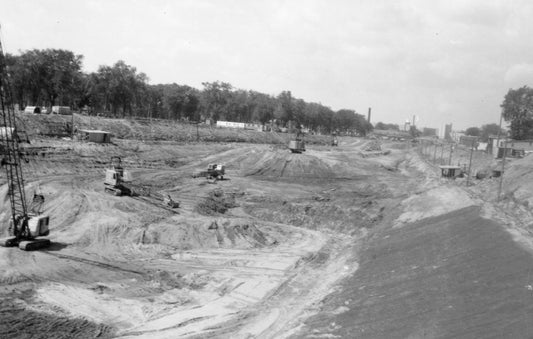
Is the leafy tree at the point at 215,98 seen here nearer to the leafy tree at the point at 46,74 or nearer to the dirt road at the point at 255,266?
the leafy tree at the point at 46,74

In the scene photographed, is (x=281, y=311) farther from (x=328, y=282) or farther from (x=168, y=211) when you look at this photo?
(x=168, y=211)

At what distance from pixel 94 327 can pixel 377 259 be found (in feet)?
44.6

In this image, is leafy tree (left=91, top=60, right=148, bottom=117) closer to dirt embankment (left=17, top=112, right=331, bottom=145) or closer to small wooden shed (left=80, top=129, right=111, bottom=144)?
dirt embankment (left=17, top=112, right=331, bottom=145)

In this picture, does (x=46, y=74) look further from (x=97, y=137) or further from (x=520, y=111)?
(x=520, y=111)

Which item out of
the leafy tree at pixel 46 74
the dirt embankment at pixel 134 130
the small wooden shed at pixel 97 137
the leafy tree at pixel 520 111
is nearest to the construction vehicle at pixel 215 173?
the small wooden shed at pixel 97 137

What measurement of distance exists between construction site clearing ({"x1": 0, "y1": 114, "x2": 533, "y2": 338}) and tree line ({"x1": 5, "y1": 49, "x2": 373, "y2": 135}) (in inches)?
1286

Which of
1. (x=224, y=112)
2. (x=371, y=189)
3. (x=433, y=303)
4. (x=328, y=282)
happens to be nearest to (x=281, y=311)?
(x=328, y=282)

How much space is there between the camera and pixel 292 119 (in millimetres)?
126688

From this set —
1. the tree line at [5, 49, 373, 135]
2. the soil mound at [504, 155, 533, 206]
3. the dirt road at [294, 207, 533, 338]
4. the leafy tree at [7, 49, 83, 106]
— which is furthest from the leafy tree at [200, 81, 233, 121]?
the dirt road at [294, 207, 533, 338]

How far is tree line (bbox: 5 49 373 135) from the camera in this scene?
234 feet

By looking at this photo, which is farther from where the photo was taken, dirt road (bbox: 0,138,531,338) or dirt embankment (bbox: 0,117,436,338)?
dirt embankment (bbox: 0,117,436,338)

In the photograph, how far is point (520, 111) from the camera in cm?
7806

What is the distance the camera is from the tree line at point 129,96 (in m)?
71.3

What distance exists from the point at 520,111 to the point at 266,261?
7168 cm
